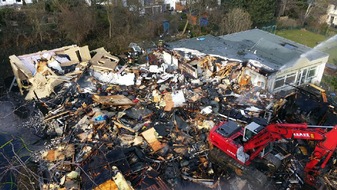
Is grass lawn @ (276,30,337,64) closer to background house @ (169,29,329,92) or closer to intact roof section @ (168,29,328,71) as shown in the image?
intact roof section @ (168,29,328,71)

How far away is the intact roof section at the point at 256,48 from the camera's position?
17.7m

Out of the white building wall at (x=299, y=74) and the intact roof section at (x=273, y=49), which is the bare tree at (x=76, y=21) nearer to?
the intact roof section at (x=273, y=49)

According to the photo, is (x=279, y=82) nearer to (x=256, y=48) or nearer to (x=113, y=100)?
(x=256, y=48)

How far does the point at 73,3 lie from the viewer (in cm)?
2523

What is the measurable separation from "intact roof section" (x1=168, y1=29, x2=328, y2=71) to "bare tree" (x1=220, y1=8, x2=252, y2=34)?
11.4 ft

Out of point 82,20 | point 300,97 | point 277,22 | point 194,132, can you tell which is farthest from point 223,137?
point 277,22

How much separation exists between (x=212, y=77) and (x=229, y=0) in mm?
17937

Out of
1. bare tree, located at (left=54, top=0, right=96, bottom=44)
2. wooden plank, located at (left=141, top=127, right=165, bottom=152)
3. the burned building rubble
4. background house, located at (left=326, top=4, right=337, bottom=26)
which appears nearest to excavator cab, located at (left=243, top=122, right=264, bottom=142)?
the burned building rubble

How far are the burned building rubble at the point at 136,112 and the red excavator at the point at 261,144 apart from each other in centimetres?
56

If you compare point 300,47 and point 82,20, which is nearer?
point 300,47

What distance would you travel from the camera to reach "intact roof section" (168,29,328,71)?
58.1 feet

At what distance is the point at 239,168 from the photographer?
35.7 ft

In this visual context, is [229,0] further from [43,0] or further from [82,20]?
[43,0]

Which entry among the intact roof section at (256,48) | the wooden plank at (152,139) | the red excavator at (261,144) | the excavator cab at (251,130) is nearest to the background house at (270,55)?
the intact roof section at (256,48)
